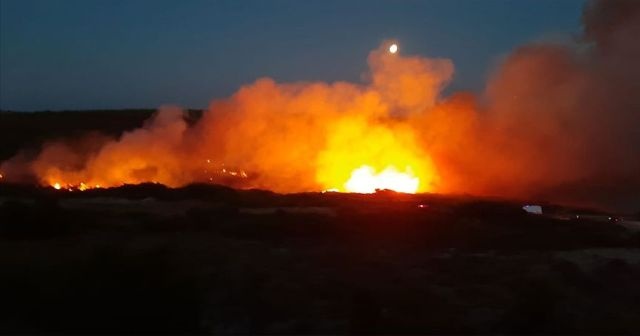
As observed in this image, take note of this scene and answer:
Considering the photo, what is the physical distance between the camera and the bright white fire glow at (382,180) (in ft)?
142

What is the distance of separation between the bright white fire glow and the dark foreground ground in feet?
53.0

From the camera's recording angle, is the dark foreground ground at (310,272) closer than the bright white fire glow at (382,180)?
Yes

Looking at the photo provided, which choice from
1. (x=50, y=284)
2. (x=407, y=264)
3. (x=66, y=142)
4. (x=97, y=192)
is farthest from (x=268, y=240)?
(x=66, y=142)

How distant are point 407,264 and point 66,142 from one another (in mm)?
48046

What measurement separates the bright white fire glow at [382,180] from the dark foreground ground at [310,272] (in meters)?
16.2

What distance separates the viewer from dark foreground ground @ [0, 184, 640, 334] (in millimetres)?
12406

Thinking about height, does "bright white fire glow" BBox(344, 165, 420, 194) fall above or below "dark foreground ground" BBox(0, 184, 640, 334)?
above

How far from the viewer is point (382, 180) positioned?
43500mm

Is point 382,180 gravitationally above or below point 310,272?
above

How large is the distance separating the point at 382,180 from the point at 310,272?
90.1 feet

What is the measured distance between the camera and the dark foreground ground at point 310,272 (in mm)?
12406

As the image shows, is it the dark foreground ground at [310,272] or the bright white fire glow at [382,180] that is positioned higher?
the bright white fire glow at [382,180]

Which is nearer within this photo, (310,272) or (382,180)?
(310,272)

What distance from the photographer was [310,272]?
16250 mm
